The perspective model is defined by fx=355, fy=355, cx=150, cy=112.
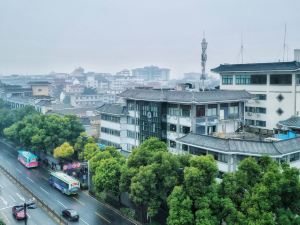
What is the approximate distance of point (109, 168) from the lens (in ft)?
144

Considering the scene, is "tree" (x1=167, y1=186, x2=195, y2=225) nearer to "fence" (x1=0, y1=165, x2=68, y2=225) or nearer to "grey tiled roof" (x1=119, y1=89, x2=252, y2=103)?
"fence" (x1=0, y1=165, x2=68, y2=225)

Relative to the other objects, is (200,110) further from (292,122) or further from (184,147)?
(292,122)

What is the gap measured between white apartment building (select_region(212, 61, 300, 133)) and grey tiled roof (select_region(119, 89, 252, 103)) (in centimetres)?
222

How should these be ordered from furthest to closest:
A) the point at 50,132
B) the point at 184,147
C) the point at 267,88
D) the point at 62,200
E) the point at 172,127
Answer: the point at 50,132, the point at 267,88, the point at 172,127, the point at 62,200, the point at 184,147

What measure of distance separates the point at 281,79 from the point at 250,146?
17.2 metres

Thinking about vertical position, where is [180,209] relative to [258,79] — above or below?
below

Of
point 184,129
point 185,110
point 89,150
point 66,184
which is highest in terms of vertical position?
point 185,110

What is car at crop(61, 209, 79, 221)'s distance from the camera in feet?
138

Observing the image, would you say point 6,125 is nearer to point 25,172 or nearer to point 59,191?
point 25,172

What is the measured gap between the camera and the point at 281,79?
50.4 m

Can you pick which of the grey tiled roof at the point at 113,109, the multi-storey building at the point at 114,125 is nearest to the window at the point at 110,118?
the multi-storey building at the point at 114,125

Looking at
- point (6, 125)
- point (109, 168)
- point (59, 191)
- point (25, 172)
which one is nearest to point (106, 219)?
point (109, 168)

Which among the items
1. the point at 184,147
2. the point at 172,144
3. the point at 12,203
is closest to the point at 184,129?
the point at 172,144

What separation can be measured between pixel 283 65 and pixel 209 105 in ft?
39.2
